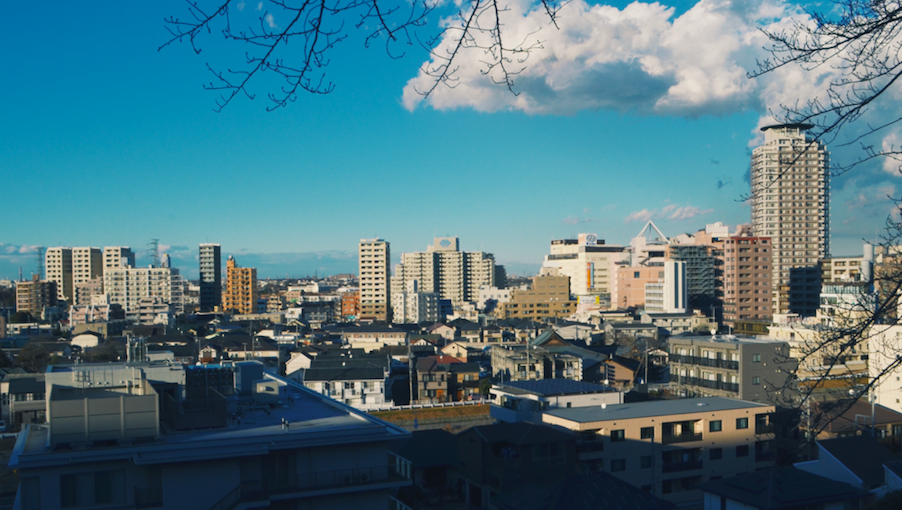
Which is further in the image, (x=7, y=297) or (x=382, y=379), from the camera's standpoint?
(x=7, y=297)

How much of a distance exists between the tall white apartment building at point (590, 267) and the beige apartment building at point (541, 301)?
8.78m

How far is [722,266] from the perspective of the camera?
33.1 meters

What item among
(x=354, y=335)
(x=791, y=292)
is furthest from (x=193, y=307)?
(x=791, y=292)

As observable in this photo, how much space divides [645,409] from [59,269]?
49503 mm

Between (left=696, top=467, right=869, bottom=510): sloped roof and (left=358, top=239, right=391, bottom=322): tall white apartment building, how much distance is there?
107 feet

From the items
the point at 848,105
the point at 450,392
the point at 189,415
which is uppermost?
the point at 848,105

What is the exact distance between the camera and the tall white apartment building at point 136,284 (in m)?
42.0

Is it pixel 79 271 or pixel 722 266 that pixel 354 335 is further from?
pixel 79 271

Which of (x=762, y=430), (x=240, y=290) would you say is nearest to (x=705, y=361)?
(x=762, y=430)

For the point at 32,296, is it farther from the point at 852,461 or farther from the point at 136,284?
the point at 852,461

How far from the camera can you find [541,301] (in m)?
35.8

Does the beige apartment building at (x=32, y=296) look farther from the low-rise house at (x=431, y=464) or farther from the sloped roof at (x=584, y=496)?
the sloped roof at (x=584, y=496)

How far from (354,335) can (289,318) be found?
13137 millimetres

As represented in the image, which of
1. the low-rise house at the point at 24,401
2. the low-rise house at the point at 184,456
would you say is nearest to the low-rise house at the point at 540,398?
the low-rise house at the point at 184,456
